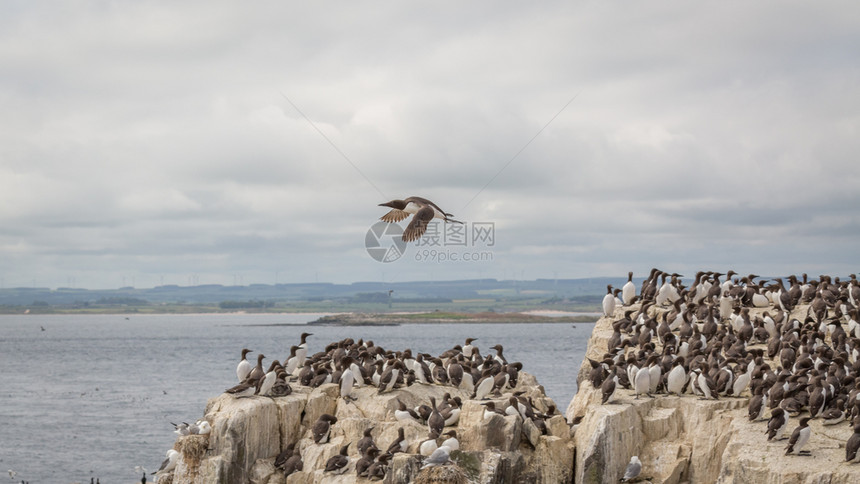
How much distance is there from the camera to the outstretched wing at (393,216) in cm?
1444

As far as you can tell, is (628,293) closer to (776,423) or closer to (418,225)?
(776,423)

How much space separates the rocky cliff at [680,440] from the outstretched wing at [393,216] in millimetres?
8367

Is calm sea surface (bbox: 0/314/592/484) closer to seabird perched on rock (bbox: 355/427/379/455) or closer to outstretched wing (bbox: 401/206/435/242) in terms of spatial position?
seabird perched on rock (bbox: 355/427/379/455)

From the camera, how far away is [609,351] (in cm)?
2536

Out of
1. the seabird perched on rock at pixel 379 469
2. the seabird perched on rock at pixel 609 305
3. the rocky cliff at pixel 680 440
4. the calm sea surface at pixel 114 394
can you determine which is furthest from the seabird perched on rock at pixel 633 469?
the calm sea surface at pixel 114 394

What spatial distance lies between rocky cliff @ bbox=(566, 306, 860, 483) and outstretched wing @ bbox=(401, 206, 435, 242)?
29.7 ft

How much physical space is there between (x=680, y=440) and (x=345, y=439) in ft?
25.8

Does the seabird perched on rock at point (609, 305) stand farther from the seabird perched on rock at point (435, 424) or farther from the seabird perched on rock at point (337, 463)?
the seabird perched on rock at point (337, 463)

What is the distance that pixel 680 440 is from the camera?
2061 centimetres

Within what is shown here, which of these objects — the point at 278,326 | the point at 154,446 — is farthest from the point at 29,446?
the point at 278,326

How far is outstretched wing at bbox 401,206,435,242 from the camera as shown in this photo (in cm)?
1303

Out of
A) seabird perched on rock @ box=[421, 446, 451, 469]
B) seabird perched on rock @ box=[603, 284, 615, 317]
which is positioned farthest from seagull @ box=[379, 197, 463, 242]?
seabird perched on rock @ box=[603, 284, 615, 317]

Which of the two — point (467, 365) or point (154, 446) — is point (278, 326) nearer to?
point (154, 446)

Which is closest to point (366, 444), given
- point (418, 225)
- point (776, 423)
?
point (418, 225)
